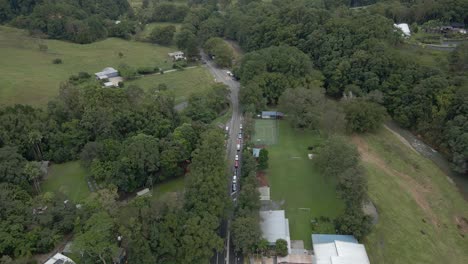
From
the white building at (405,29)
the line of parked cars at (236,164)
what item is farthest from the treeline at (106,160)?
the white building at (405,29)

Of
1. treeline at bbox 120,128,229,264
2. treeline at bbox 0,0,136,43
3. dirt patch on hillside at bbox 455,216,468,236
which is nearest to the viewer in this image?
treeline at bbox 120,128,229,264

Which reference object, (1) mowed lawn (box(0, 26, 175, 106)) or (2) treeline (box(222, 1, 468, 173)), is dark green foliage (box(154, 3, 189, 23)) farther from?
(2) treeline (box(222, 1, 468, 173))

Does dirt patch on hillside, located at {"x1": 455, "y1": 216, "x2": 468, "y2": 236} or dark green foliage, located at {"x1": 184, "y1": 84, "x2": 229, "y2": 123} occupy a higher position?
dark green foliage, located at {"x1": 184, "y1": 84, "x2": 229, "y2": 123}

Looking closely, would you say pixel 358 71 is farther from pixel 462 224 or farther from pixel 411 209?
pixel 462 224

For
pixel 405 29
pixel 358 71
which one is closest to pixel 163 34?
pixel 358 71

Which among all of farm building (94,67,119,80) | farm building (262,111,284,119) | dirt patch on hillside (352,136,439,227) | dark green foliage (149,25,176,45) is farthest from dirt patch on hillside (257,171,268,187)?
dark green foliage (149,25,176,45)

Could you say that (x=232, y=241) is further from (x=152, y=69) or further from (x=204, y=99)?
(x=152, y=69)
